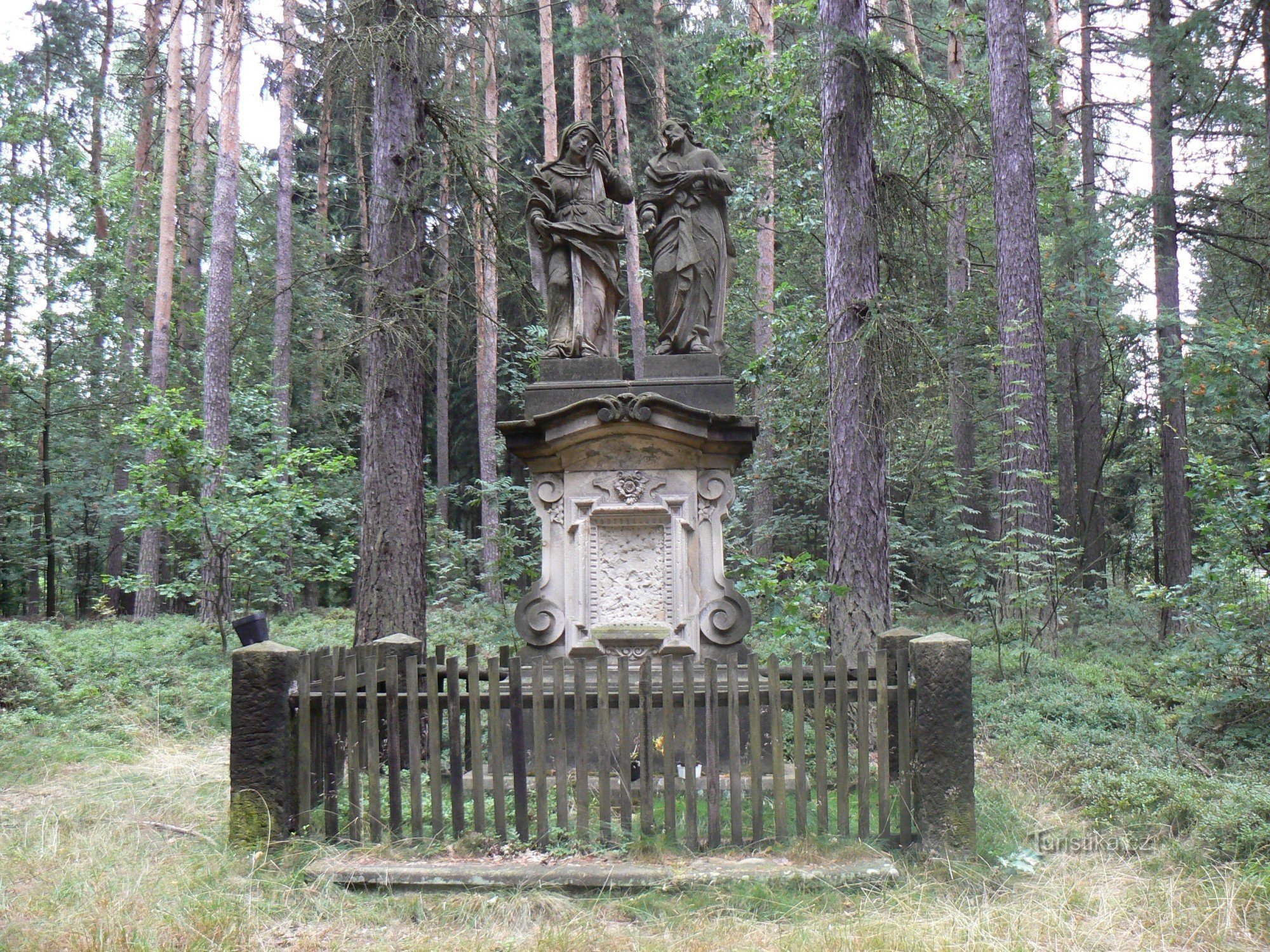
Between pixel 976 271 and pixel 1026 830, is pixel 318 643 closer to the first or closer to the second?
pixel 1026 830

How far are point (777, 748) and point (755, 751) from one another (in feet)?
0.57

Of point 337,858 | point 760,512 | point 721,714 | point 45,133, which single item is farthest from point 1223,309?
point 45,133

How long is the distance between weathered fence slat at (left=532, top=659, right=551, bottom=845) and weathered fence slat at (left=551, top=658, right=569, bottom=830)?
6 cm

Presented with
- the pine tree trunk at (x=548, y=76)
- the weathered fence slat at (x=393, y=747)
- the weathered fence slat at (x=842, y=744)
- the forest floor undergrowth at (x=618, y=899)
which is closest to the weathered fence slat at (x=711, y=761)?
the forest floor undergrowth at (x=618, y=899)

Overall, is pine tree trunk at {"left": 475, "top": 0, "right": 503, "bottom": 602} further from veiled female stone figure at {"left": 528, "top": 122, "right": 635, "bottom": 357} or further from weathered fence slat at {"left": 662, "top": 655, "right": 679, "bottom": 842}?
weathered fence slat at {"left": 662, "top": 655, "right": 679, "bottom": 842}

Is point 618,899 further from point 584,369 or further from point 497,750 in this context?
point 584,369

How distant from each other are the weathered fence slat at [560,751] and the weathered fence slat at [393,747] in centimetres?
77

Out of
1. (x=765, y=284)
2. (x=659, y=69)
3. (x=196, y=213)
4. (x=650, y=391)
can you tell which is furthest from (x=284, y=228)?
(x=650, y=391)

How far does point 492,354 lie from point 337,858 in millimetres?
14224

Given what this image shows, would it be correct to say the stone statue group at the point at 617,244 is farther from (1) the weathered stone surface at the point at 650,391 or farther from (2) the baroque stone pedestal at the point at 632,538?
(2) the baroque stone pedestal at the point at 632,538

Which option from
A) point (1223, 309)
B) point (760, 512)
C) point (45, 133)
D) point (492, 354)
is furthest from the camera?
point (45, 133)

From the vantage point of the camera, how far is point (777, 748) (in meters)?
4.50

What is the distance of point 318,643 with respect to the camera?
11.9 metres

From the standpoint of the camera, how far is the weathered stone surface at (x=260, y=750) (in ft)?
14.7
